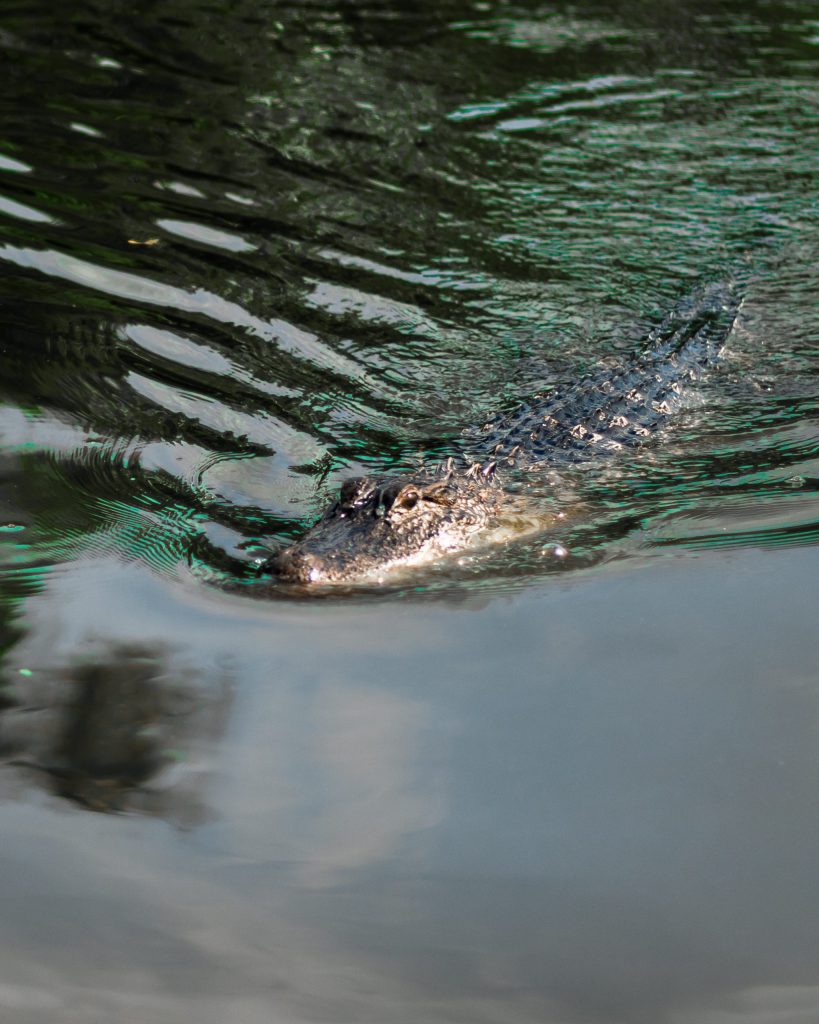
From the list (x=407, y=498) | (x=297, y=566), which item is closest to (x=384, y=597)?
(x=297, y=566)

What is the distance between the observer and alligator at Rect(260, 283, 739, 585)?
14.7ft

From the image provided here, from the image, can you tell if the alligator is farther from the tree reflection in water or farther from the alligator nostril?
the tree reflection in water

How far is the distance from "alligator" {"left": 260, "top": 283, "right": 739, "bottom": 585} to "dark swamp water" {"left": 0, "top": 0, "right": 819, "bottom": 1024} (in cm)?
17

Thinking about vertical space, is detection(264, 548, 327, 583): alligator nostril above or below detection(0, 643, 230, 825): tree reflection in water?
above

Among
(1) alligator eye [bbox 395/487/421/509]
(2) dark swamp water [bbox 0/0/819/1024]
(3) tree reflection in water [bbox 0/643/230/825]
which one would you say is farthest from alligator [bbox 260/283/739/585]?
(3) tree reflection in water [bbox 0/643/230/825]

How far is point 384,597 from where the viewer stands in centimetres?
423

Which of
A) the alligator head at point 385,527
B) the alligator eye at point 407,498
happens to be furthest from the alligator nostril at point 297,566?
the alligator eye at point 407,498

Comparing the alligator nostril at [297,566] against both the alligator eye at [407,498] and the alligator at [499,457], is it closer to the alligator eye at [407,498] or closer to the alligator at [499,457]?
the alligator at [499,457]

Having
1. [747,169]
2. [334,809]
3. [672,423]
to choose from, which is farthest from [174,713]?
[747,169]

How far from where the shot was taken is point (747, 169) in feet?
30.3

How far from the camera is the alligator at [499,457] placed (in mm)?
4473

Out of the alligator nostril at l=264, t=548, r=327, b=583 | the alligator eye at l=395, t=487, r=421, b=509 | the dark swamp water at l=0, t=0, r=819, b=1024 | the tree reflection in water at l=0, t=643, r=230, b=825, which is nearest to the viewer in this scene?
the dark swamp water at l=0, t=0, r=819, b=1024

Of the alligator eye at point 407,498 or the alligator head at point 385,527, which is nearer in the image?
the alligator head at point 385,527

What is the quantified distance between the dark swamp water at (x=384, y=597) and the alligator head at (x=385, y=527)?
149 millimetres
